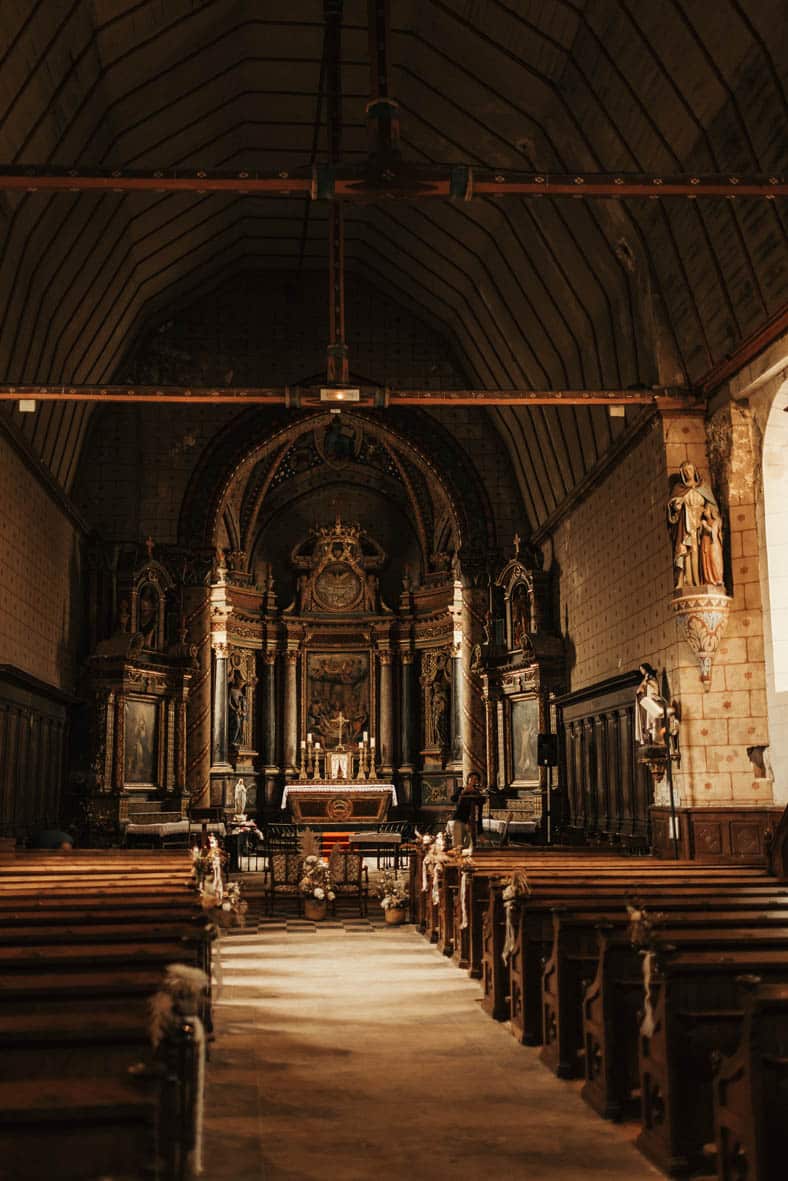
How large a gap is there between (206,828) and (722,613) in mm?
11039

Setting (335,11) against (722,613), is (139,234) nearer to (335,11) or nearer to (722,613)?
(335,11)

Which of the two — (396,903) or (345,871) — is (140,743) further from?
(396,903)

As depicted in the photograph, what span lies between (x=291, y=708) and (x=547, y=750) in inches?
355

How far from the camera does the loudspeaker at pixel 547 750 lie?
21.6 m

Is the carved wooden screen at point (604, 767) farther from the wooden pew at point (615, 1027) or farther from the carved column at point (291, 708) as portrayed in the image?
the wooden pew at point (615, 1027)

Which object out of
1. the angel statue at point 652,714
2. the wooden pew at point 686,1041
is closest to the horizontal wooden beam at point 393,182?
the angel statue at point 652,714

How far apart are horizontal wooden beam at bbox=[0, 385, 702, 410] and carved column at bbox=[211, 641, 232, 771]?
1182cm

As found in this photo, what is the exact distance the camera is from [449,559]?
1115 inches

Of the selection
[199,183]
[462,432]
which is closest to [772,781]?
[199,183]

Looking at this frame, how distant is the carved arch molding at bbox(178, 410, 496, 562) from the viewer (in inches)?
968

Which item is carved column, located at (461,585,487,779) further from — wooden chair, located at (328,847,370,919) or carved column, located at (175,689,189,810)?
wooden chair, located at (328,847,370,919)

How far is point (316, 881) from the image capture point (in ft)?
53.0

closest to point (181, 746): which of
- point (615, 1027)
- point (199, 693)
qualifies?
point (199, 693)

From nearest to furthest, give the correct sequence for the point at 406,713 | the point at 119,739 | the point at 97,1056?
1. the point at 97,1056
2. the point at 119,739
3. the point at 406,713
